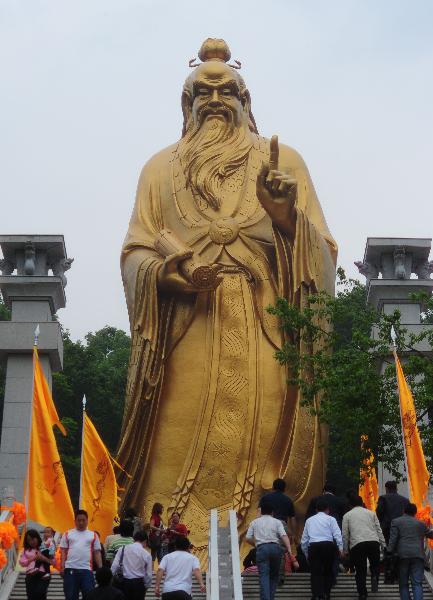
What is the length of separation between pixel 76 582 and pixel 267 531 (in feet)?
5.26

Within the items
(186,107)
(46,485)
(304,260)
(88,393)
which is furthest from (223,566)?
(88,393)

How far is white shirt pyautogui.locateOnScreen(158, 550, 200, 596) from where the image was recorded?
9.95 metres

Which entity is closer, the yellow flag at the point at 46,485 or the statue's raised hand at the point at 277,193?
the yellow flag at the point at 46,485

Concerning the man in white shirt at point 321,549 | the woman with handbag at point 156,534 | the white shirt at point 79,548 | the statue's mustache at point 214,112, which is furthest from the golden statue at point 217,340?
the white shirt at point 79,548

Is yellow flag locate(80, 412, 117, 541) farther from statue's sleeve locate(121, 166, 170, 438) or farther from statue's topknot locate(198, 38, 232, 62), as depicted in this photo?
statue's topknot locate(198, 38, 232, 62)

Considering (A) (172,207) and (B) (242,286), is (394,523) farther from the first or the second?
(A) (172,207)

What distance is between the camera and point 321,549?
37.0 feet

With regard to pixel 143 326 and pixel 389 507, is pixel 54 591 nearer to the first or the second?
pixel 389 507

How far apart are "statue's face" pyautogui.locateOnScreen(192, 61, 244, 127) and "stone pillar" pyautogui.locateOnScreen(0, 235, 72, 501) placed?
12.6 ft

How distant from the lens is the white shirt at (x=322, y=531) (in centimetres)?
1132

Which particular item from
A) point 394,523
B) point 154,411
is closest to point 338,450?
point 154,411

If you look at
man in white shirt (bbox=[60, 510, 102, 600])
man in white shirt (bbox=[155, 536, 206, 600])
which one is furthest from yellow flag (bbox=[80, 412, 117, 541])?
man in white shirt (bbox=[155, 536, 206, 600])

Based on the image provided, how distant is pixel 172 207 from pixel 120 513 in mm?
4024

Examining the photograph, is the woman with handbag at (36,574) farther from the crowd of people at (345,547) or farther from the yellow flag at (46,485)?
the yellow flag at (46,485)
